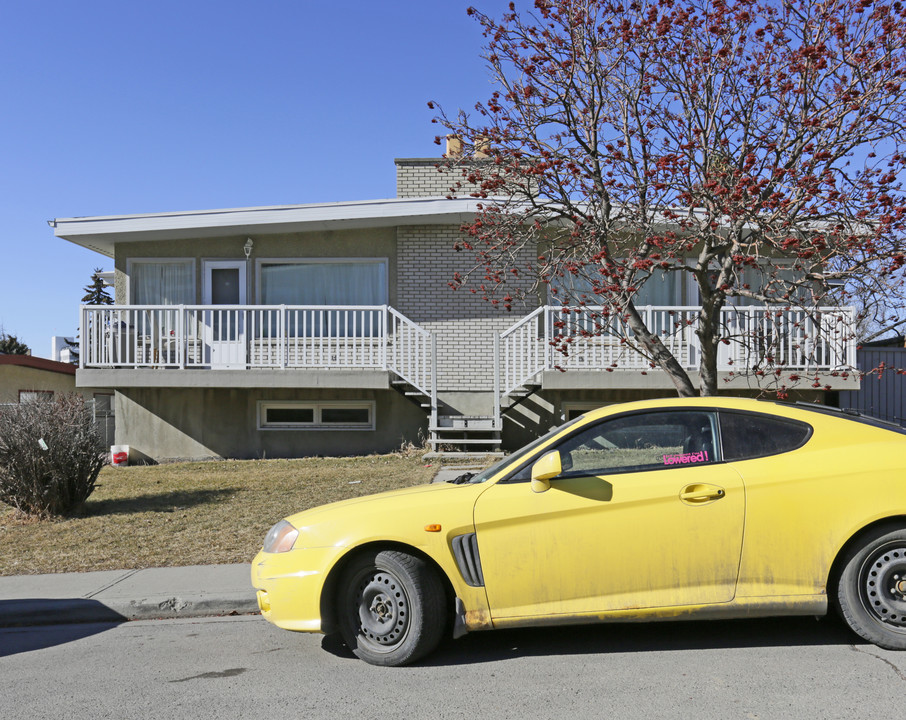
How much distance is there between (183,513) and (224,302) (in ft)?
23.0

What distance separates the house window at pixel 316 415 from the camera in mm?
15375

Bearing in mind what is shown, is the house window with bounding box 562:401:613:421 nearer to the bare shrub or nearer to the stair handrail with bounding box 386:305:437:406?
the stair handrail with bounding box 386:305:437:406

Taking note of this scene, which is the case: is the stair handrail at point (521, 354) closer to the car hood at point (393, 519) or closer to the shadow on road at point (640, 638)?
the shadow on road at point (640, 638)

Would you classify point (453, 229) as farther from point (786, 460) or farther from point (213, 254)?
point (786, 460)

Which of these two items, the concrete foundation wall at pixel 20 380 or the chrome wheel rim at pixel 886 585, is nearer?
the chrome wheel rim at pixel 886 585

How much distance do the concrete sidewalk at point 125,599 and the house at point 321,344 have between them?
6952 millimetres

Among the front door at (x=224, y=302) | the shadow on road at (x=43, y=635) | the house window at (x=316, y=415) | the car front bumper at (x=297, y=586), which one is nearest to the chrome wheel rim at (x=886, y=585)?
the car front bumper at (x=297, y=586)

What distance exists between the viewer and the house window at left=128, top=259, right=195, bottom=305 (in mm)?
15945

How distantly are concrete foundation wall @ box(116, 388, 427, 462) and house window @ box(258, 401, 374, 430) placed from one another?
0.33ft

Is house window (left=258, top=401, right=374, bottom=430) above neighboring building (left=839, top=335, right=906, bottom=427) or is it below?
below

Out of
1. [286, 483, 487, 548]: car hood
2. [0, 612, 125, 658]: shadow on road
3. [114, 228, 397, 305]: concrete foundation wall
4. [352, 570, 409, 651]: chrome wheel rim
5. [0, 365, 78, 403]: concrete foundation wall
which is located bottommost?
[0, 612, 125, 658]: shadow on road

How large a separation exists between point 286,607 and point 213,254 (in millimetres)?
11902

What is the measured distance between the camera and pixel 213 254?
15.9 metres

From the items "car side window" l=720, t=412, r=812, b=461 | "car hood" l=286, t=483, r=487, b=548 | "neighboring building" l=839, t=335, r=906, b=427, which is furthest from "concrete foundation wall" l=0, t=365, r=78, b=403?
"car side window" l=720, t=412, r=812, b=461
